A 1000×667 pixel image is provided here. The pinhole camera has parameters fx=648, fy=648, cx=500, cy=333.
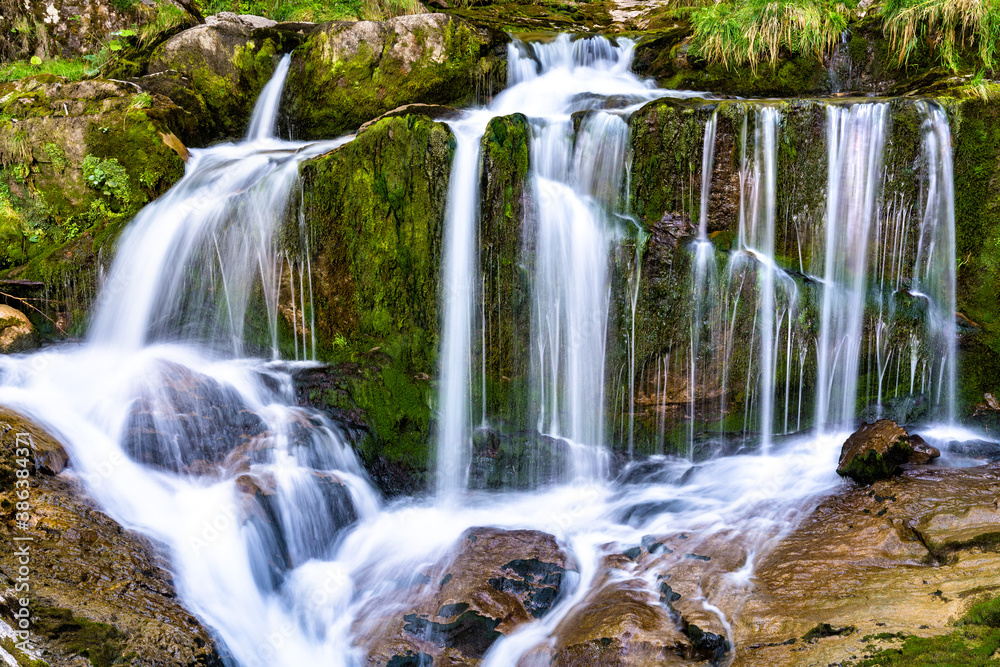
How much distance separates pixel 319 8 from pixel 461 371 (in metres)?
7.36

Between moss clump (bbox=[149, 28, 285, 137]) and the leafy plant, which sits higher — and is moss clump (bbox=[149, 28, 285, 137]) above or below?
above

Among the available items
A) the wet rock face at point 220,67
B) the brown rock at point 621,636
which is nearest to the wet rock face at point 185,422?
the brown rock at point 621,636

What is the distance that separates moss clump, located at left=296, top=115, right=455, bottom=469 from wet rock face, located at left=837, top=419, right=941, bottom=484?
146 inches

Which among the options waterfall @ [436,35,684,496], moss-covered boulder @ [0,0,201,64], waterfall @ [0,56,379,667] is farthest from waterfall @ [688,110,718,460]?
moss-covered boulder @ [0,0,201,64]

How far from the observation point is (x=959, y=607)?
346cm

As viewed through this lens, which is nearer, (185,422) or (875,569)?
(875,569)

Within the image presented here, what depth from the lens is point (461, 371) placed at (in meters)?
6.24

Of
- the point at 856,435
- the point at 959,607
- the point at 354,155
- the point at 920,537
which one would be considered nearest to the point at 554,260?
the point at 354,155

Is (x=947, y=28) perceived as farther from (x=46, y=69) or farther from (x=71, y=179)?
(x=46, y=69)

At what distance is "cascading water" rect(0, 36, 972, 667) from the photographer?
16.8 ft

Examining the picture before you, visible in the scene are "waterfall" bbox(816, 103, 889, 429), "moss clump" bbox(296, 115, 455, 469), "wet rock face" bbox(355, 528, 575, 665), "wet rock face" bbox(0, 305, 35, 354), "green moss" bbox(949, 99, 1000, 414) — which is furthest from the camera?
"moss clump" bbox(296, 115, 455, 469)

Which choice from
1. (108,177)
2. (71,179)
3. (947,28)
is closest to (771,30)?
(947,28)

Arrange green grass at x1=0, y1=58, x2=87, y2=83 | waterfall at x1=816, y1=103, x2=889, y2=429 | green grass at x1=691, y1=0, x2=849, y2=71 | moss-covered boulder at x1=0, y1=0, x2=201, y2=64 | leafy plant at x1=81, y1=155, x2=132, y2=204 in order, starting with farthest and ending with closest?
1. moss-covered boulder at x1=0, y1=0, x2=201, y2=64
2. green grass at x1=0, y1=58, x2=87, y2=83
3. green grass at x1=691, y1=0, x2=849, y2=71
4. leafy plant at x1=81, y1=155, x2=132, y2=204
5. waterfall at x1=816, y1=103, x2=889, y2=429

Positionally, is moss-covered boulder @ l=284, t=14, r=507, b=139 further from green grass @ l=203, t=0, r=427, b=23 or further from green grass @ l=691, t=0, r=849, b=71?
green grass @ l=691, t=0, r=849, b=71
